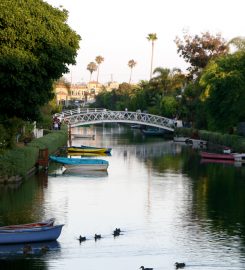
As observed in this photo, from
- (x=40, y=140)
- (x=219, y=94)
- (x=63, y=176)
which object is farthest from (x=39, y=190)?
(x=219, y=94)

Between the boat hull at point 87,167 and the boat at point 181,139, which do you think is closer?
the boat hull at point 87,167

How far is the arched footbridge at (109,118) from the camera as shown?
120062 millimetres

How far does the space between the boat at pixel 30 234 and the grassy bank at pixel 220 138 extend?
5212 cm

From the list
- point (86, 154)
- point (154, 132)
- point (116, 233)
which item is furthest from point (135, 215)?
point (154, 132)

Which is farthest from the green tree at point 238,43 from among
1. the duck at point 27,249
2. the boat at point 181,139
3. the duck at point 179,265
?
the duck at point 179,265

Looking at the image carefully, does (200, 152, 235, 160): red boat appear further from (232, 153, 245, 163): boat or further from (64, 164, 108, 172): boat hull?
(64, 164, 108, 172): boat hull

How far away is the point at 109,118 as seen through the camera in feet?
404

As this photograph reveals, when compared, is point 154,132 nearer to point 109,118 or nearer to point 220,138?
point 109,118

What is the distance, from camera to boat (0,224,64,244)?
117 ft

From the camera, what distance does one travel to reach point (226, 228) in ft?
137

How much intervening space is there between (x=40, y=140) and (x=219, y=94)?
27.7 meters

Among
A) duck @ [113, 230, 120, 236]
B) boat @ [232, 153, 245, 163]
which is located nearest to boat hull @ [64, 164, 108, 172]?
boat @ [232, 153, 245, 163]

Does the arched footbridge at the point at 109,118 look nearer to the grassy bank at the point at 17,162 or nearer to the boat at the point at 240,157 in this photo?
the boat at the point at 240,157

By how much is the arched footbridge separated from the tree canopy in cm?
7109
